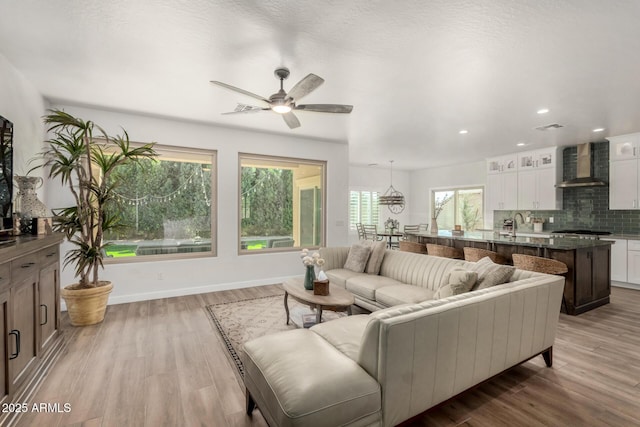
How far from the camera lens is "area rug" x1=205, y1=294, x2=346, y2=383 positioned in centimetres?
308

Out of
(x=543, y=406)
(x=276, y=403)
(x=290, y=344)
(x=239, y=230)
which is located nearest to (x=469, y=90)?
(x=543, y=406)

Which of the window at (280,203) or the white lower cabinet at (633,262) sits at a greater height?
the window at (280,203)

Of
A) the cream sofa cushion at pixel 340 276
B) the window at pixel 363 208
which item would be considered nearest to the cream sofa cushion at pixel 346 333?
the cream sofa cushion at pixel 340 276

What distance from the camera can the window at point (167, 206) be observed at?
4.50m

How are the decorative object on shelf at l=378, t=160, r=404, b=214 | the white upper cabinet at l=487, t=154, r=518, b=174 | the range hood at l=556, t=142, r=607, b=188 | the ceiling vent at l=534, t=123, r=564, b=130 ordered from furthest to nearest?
the decorative object on shelf at l=378, t=160, r=404, b=214 < the white upper cabinet at l=487, t=154, r=518, b=174 < the range hood at l=556, t=142, r=607, b=188 < the ceiling vent at l=534, t=123, r=564, b=130

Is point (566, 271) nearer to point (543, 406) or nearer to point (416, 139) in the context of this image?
point (543, 406)

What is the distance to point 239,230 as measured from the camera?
5.15m

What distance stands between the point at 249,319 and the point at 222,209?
81.5 inches

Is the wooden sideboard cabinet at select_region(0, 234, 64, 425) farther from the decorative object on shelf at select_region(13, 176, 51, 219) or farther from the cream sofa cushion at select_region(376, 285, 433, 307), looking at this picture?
the cream sofa cushion at select_region(376, 285, 433, 307)

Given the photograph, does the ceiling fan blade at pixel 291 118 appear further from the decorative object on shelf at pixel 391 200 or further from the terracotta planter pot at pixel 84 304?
the decorative object on shelf at pixel 391 200

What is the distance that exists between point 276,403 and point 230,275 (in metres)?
3.80

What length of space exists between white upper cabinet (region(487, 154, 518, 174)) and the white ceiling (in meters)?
2.59

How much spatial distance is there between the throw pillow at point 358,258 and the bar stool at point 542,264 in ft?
6.73

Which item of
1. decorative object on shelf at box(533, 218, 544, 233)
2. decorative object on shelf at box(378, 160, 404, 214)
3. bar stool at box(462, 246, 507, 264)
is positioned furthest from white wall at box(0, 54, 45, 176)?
decorative object on shelf at box(533, 218, 544, 233)
